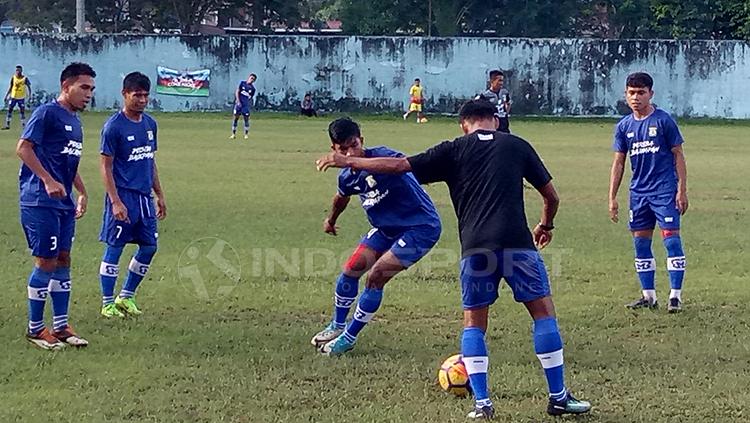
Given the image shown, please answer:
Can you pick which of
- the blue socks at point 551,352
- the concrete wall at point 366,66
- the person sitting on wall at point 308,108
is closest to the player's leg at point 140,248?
the blue socks at point 551,352

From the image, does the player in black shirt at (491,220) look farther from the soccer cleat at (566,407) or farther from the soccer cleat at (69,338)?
the soccer cleat at (69,338)

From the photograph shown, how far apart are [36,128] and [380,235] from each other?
236cm

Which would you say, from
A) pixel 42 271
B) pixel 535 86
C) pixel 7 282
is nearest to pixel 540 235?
pixel 42 271

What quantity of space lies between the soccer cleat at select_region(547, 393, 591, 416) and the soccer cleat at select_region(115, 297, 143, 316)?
3.79 meters

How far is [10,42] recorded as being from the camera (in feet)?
140

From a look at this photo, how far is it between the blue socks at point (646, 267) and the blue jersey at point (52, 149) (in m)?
4.41

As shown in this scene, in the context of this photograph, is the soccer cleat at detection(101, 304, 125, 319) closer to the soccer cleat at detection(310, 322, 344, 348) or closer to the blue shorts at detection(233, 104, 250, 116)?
the soccer cleat at detection(310, 322, 344, 348)

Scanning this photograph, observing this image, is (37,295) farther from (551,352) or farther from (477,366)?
(551,352)

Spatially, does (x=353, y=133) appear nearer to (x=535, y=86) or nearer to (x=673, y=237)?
(x=673, y=237)

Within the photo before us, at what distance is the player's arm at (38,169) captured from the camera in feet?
24.9

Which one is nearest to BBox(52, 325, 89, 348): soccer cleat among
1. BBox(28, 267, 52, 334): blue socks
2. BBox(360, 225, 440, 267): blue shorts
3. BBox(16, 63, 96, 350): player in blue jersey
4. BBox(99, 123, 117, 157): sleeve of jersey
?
BBox(16, 63, 96, 350): player in blue jersey

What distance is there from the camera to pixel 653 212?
9500 millimetres

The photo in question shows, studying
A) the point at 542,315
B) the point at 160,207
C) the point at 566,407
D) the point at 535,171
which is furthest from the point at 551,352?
the point at 160,207

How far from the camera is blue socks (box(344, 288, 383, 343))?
25.8 feet
